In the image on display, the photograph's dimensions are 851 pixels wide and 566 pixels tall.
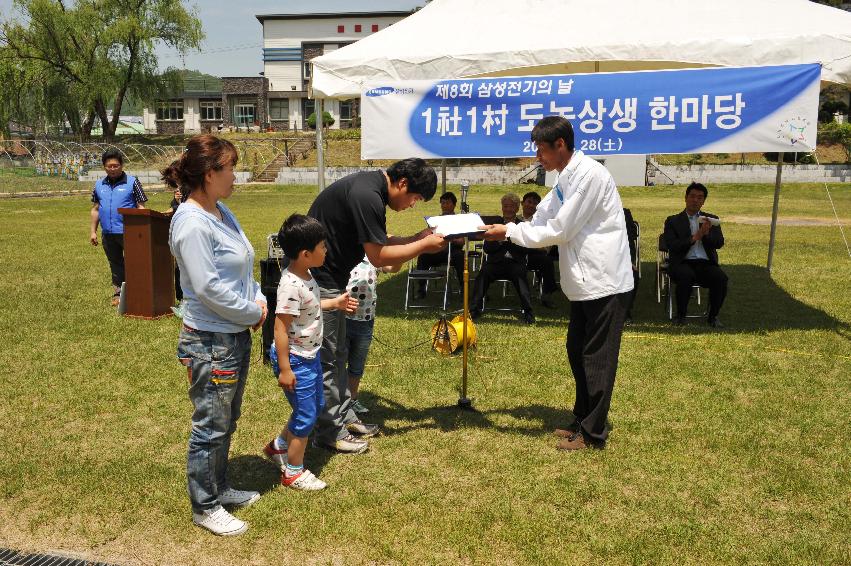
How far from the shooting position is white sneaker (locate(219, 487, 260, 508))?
3.74 meters

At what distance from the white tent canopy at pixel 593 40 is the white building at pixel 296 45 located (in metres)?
53.8

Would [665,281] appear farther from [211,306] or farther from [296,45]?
[296,45]

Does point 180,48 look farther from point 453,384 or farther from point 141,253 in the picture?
point 453,384

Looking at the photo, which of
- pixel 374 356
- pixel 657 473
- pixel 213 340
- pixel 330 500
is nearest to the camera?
pixel 213 340

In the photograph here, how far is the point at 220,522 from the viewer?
11.5 feet

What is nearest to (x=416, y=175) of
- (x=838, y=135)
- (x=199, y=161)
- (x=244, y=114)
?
(x=199, y=161)

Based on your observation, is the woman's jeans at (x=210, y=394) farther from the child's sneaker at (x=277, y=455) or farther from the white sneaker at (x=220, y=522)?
the child's sneaker at (x=277, y=455)

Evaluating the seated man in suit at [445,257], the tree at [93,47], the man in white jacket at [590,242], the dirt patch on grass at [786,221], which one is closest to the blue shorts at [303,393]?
the man in white jacket at [590,242]

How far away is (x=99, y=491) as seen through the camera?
3979 mm

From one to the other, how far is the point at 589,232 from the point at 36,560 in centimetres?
344

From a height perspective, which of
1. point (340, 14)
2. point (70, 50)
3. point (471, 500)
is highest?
point (340, 14)

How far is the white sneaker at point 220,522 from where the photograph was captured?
350 centimetres

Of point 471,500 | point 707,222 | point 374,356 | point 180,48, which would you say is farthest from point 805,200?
point 180,48

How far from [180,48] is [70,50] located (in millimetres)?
7102
